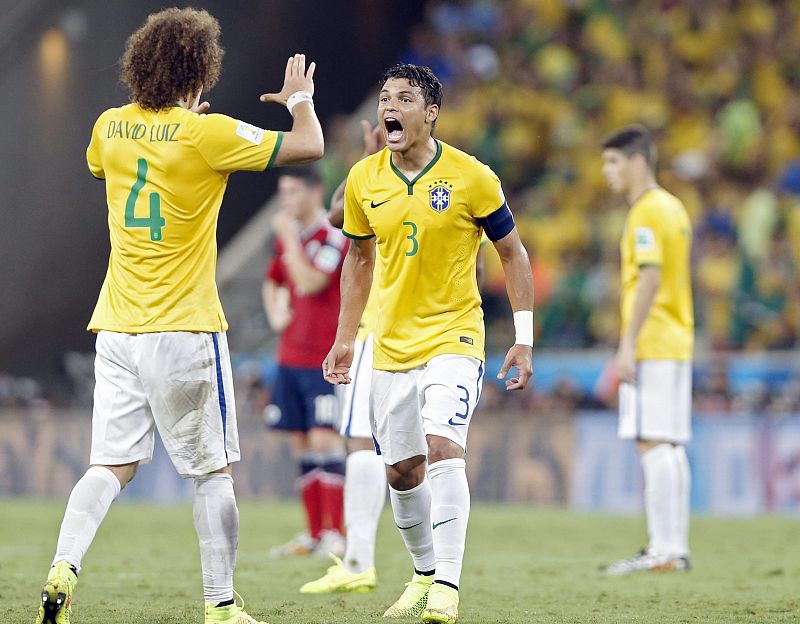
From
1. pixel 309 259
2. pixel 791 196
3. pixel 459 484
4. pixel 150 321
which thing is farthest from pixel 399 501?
pixel 791 196

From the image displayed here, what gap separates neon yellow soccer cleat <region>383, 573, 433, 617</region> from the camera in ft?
18.6

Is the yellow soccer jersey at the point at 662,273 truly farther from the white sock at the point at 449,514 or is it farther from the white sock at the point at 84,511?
the white sock at the point at 84,511

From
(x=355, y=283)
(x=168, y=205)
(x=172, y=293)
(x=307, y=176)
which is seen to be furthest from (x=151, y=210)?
(x=307, y=176)

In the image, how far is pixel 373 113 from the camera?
2012 centimetres

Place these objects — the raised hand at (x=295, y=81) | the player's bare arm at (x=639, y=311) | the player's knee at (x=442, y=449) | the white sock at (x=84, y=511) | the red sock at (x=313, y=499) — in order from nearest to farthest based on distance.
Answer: the white sock at (x=84, y=511) → the raised hand at (x=295, y=81) → the player's knee at (x=442, y=449) → the player's bare arm at (x=639, y=311) → the red sock at (x=313, y=499)

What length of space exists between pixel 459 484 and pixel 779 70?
1409 centimetres

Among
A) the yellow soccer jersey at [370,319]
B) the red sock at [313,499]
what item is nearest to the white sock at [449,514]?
the yellow soccer jersey at [370,319]

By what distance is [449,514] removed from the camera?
17.5ft

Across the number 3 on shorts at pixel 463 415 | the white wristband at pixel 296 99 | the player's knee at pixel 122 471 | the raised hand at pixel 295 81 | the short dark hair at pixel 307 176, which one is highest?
the short dark hair at pixel 307 176

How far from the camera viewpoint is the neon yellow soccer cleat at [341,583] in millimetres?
6578

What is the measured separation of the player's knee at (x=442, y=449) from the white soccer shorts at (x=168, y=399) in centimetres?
81

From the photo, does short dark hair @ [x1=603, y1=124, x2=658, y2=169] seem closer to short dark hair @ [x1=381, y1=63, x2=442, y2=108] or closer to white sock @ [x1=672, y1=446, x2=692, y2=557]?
white sock @ [x1=672, y1=446, x2=692, y2=557]

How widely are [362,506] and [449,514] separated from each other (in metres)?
1.61

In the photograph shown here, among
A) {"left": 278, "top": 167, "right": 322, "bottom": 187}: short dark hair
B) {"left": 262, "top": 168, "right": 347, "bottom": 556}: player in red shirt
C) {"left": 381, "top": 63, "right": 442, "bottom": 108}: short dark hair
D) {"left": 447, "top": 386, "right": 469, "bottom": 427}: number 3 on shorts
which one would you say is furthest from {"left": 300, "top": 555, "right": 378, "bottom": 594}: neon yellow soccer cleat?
{"left": 278, "top": 167, "right": 322, "bottom": 187}: short dark hair
